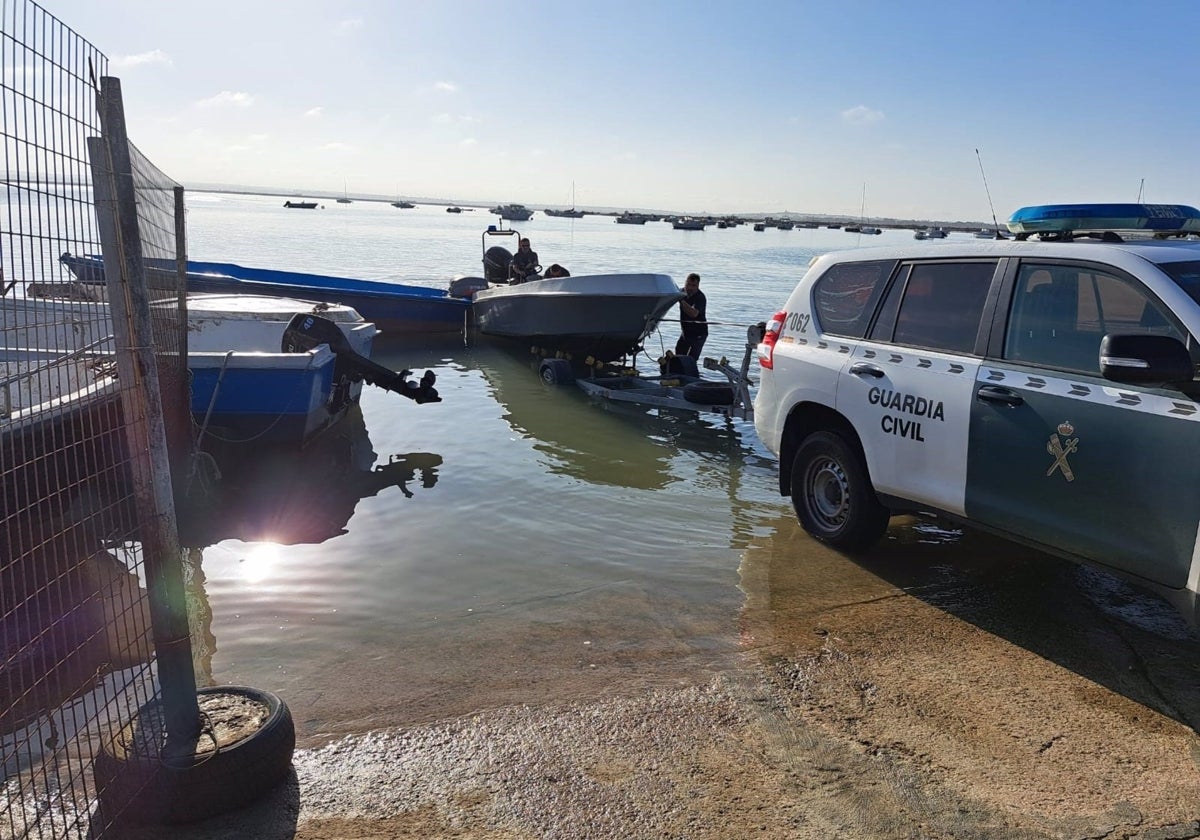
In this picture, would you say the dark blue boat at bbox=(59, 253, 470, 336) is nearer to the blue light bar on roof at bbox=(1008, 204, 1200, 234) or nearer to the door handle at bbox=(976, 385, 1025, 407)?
the blue light bar on roof at bbox=(1008, 204, 1200, 234)

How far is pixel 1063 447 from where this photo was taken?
4.29m

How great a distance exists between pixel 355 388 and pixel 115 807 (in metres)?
8.68

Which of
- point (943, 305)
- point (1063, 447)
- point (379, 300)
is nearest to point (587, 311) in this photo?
point (379, 300)

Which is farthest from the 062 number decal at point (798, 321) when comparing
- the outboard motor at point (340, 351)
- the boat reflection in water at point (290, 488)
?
the outboard motor at point (340, 351)

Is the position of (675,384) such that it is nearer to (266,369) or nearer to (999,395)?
(266,369)

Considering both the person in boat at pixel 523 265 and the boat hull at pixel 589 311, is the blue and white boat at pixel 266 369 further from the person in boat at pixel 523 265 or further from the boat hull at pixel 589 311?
the person in boat at pixel 523 265

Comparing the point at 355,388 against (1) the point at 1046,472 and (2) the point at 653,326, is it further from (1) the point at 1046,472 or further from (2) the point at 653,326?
(1) the point at 1046,472

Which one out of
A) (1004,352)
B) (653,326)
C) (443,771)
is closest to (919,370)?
(1004,352)

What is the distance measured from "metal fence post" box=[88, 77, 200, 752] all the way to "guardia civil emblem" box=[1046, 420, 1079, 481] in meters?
3.95

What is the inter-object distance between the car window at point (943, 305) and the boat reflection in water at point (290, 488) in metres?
4.63

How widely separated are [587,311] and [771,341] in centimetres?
829

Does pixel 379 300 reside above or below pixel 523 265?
below

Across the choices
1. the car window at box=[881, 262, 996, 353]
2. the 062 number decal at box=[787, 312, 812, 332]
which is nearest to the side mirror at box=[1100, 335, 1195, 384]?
the car window at box=[881, 262, 996, 353]

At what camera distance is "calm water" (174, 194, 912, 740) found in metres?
4.52
